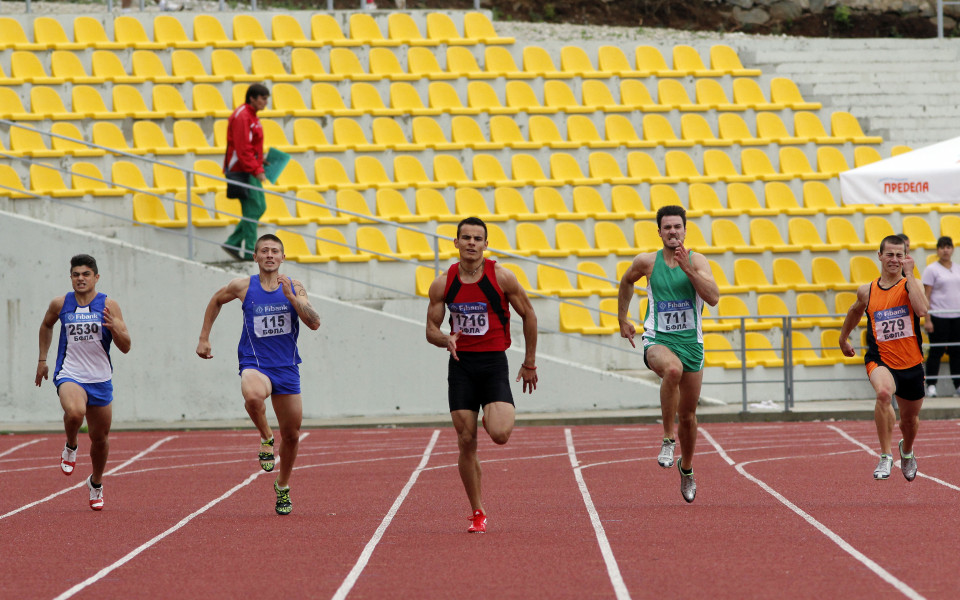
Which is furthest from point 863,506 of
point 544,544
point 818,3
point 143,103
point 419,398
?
point 818,3

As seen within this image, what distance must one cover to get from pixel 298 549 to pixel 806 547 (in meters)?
2.85

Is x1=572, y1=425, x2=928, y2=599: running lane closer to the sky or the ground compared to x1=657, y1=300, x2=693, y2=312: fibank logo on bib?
closer to the ground

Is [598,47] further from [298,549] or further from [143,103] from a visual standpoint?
[298,549]

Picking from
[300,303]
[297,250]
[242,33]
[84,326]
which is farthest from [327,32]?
[300,303]

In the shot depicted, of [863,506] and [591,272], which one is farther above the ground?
[591,272]

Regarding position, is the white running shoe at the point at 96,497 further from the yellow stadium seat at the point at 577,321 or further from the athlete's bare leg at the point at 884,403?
the yellow stadium seat at the point at 577,321

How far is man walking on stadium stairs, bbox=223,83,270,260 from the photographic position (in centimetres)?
1605

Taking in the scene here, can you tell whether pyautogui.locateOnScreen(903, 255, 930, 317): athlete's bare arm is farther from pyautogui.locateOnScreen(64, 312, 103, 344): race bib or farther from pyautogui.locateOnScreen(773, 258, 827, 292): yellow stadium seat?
pyautogui.locateOnScreen(773, 258, 827, 292): yellow stadium seat

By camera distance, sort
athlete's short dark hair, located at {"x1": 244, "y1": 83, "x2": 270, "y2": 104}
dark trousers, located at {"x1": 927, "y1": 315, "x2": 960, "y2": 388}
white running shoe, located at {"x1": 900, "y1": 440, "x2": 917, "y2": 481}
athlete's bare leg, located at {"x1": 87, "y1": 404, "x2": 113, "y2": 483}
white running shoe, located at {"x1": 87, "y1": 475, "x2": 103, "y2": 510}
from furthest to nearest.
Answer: dark trousers, located at {"x1": 927, "y1": 315, "x2": 960, "y2": 388} → athlete's short dark hair, located at {"x1": 244, "y1": 83, "x2": 270, "y2": 104} → white running shoe, located at {"x1": 900, "y1": 440, "x2": 917, "y2": 481} → athlete's bare leg, located at {"x1": 87, "y1": 404, "x2": 113, "y2": 483} → white running shoe, located at {"x1": 87, "y1": 475, "x2": 103, "y2": 510}

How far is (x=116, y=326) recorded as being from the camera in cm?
1020

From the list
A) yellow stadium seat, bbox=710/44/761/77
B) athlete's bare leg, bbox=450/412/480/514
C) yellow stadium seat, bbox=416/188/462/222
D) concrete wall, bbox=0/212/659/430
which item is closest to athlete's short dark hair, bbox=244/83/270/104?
concrete wall, bbox=0/212/659/430

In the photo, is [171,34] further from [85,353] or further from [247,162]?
[85,353]

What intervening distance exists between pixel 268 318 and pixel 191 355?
7.65 meters

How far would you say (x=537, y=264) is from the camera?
18578 millimetres
